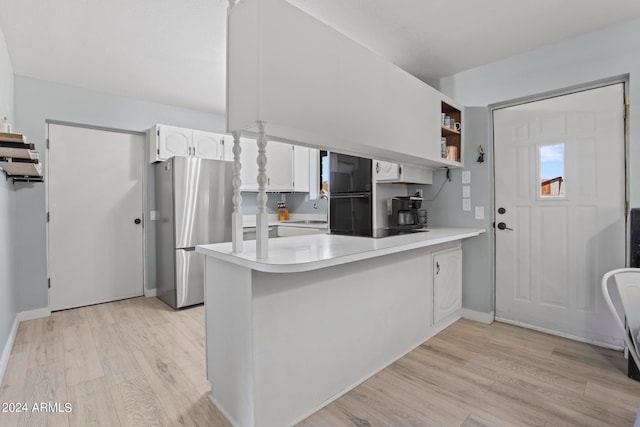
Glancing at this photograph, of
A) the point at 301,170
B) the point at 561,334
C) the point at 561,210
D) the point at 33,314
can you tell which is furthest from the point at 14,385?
the point at 561,210

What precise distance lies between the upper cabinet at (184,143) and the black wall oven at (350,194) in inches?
65.9

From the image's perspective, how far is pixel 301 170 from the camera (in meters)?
4.60

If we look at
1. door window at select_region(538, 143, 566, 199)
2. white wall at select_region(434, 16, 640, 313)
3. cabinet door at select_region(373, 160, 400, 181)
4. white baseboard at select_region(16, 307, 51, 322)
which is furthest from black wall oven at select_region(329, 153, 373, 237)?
white baseboard at select_region(16, 307, 51, 322)

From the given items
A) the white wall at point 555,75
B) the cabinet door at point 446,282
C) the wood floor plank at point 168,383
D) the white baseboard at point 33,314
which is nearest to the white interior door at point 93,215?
the white baseboard at point 33,314

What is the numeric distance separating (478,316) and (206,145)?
147 inches

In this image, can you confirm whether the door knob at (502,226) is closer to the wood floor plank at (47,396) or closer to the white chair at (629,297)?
the white chair at (629,297)

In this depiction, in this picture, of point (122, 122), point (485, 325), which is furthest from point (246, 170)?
point (485, 325)

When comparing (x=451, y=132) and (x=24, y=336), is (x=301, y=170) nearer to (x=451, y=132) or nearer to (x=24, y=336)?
(x=451, y=132)

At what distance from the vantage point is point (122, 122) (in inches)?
144

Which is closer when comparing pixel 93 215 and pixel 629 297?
pixel 629 297

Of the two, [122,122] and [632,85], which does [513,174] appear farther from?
[122,122]

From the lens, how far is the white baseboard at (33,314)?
3.06 meters

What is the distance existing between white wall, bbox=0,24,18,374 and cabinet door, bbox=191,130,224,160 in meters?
1.66

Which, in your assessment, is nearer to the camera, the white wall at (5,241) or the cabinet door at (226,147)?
the white wall at (5,241)
